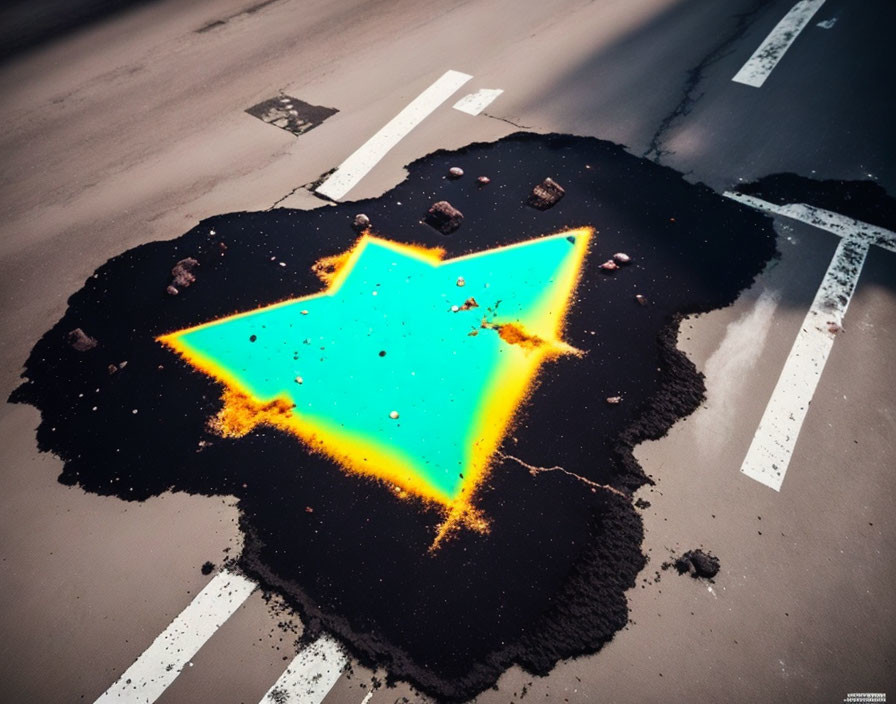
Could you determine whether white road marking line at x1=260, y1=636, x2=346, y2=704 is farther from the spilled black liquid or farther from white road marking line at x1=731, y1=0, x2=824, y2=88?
white road marking line at x1=731, y1=0, x2=824, y2=88

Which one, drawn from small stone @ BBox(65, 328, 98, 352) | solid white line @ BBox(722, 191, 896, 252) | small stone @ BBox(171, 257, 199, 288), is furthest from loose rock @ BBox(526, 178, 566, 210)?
small stone @ BBox(65, 328, 98, 352)

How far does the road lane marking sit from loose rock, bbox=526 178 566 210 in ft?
5.95

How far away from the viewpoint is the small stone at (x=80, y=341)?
471 centimetres

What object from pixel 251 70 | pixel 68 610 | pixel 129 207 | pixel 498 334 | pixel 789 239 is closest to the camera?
pixel 68 610

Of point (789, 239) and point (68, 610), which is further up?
point (789, 239)

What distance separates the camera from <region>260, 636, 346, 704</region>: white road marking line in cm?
301

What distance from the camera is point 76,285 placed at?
17.3 ft

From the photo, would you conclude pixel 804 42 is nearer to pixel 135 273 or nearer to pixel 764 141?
pixel 764 141

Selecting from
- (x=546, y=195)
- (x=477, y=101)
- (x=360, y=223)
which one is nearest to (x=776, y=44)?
(x=477, y=101)

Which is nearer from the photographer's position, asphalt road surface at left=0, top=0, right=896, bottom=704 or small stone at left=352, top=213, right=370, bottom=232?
asphalt road surface at left=0, top=0, right=896, bottom=704

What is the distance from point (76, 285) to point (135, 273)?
23.6 inches

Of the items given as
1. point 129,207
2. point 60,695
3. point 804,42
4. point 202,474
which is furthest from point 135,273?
point 804,42

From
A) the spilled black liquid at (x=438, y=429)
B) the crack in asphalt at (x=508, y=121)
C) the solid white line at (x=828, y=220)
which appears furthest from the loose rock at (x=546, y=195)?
the solid white line at (x=828, y=220)

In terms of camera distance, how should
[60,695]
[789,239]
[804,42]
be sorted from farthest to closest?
1. [804,42]
2. [789,239]
3. [60,695]
